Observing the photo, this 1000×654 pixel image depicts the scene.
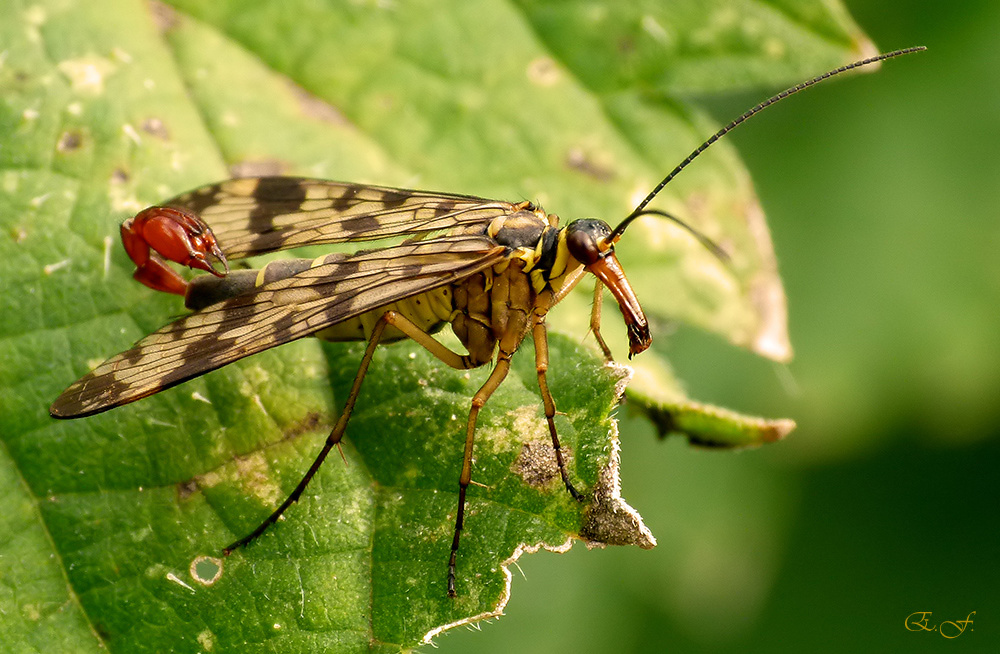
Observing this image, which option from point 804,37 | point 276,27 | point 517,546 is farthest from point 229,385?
point 804,37

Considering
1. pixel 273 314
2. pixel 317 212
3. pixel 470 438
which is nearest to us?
pixel 470 438

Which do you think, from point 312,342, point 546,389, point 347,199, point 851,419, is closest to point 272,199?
point 347,199

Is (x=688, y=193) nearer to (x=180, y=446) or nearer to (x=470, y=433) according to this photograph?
(x=470, y=433)

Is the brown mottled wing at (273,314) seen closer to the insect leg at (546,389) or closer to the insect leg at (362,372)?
the insect leg at (362,372)

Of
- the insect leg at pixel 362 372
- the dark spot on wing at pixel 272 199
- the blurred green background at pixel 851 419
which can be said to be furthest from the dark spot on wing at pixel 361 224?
the blurred green background at pixel 851 419

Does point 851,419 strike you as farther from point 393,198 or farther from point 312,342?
point 312,342

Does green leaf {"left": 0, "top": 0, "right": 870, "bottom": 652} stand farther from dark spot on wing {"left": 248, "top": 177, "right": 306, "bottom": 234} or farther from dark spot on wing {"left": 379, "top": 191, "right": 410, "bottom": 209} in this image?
dark spot on wing {"left": 379, "top": 191, "right": 410, "bottom": 209}

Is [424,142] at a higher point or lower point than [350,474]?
higher
